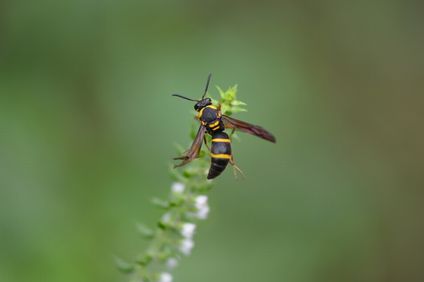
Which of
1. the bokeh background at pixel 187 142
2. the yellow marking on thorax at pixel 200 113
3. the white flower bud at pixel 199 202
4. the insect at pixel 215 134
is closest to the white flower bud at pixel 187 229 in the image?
the white flower bud at pixel 199 202

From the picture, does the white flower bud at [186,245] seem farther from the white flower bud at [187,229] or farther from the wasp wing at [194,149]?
the wasp wing at [194,149]

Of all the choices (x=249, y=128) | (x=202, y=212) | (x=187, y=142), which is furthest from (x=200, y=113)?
(x=187, y=142)

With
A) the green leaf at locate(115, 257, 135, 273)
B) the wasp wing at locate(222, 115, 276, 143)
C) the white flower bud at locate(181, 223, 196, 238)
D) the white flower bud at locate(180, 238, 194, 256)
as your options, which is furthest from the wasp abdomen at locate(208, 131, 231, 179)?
the green leaf at locate(115, 257, 135, 273)

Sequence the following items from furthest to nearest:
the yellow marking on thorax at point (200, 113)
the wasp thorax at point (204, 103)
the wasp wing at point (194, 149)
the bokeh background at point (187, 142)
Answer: the bokeh background at point (187, 142) → the wasp thorax at point (204, 103) → the yellow marking on thorax at point (200, 113) → the wasp wing at point (194, 149)

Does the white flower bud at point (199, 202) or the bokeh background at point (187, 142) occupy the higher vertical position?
the bokeh background at point (187, 142)

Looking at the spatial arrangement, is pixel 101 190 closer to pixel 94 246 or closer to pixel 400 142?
pixel 94 246

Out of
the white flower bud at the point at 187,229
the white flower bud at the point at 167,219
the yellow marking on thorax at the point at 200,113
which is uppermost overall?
the yellow marking on thorax at the point at 200,113
